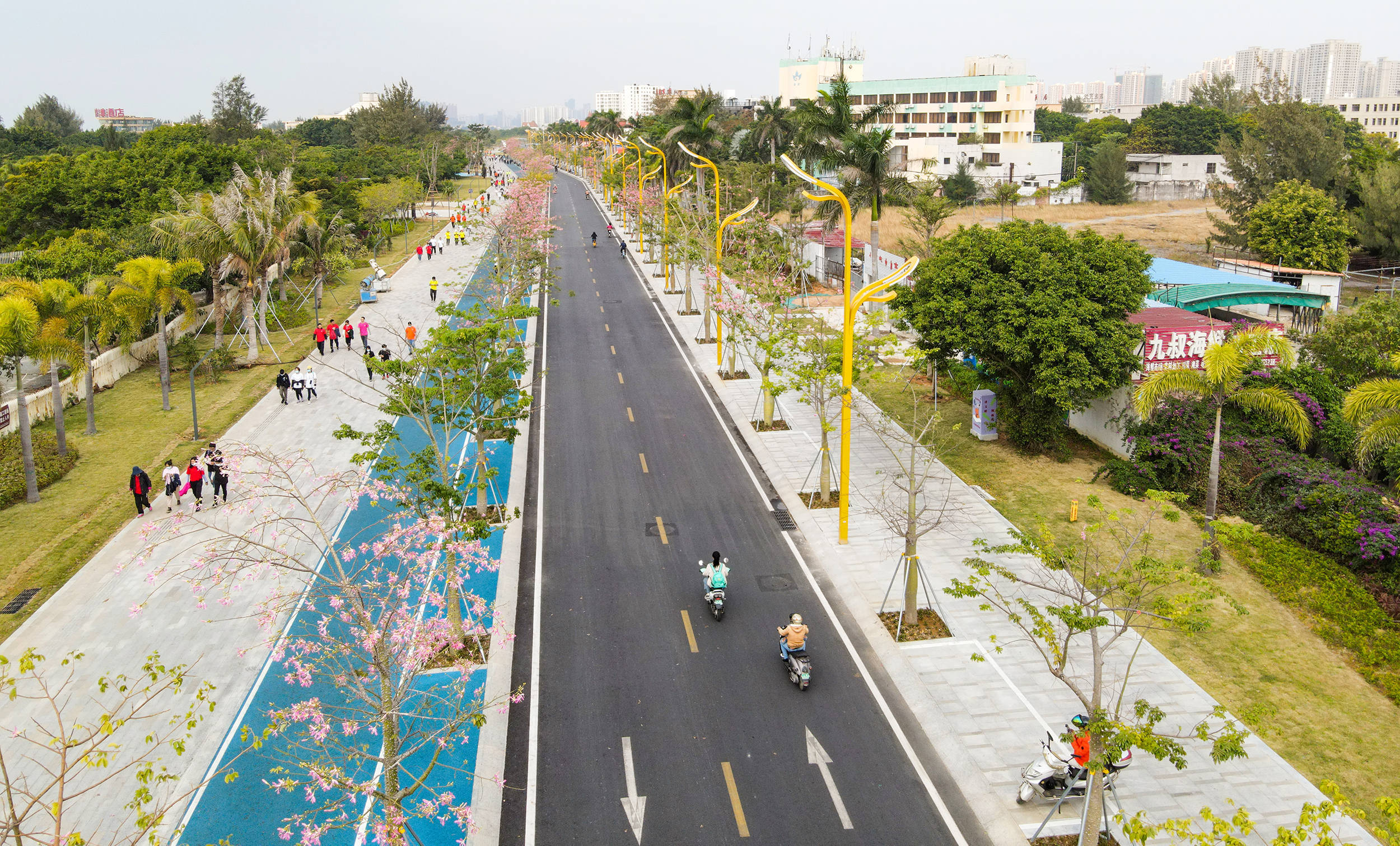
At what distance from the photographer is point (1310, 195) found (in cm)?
5031

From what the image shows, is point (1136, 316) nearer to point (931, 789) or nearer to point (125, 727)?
point (931, 789)

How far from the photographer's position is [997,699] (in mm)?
16641

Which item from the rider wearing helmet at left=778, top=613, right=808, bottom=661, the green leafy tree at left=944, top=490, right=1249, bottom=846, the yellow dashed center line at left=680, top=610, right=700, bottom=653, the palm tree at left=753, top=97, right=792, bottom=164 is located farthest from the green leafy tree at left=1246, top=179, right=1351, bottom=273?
the rider wearing helmet at left=778, top=613, right=808, bottom=661

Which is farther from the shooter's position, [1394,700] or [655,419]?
[655,419]

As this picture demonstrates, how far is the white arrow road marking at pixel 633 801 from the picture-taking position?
1372 cm

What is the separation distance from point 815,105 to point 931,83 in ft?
257

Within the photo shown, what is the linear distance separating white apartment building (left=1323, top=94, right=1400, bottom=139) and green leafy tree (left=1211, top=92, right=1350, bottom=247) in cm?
11331

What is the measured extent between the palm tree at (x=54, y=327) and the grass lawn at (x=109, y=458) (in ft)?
5.64

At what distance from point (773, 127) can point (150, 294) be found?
38.4 metres

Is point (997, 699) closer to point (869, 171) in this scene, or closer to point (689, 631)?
point (689, 631)

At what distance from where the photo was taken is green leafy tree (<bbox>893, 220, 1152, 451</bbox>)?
1021 inches

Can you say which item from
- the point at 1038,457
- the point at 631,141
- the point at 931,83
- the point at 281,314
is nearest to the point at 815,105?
the point at 1038,457

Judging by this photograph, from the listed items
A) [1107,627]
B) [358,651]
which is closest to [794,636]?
[1107,627]

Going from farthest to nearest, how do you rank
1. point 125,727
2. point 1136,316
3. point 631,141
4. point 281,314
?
point 631,141, point 281,314, point 1136,316, point 125,727
